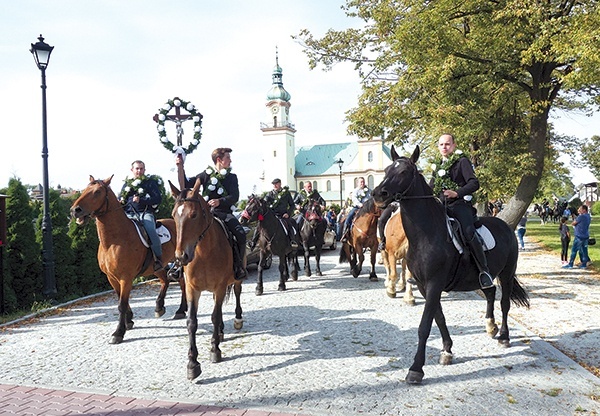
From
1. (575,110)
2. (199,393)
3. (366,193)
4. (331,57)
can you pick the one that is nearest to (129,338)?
(199,393)

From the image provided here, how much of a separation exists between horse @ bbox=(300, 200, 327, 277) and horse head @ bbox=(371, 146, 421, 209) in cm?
901

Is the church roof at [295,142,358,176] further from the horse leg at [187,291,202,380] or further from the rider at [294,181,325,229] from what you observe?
the horse leg at [187,291,202,380]

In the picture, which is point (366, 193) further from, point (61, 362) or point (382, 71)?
point (61, 362)

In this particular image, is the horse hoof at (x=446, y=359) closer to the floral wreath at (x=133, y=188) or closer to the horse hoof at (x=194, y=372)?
the horse hoof at (x=194, y=372)

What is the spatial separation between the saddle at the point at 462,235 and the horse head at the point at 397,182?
92 centimetres

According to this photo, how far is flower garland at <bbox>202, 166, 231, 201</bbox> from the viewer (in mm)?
7082

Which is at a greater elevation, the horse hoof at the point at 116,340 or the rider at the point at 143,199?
the rider at the point at 143,199

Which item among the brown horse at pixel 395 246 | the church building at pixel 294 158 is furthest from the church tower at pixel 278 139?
the brown horse at pixel 395 246

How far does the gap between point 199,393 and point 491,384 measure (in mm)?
3366

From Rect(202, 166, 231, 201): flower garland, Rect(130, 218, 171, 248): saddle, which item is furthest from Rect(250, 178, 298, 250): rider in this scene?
Rect(202, 166, 231, 201): flower garland

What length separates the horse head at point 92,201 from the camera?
6.81m

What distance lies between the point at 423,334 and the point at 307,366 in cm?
159

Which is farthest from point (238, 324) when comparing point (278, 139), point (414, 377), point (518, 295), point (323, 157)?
point (323, 157)

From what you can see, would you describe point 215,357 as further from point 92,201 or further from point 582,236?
point 582,236
